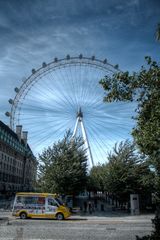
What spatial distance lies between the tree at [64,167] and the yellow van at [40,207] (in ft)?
21.5

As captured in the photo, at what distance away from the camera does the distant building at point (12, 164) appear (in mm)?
90469

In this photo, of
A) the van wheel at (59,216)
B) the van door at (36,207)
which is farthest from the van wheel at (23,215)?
the van wheel at (59,216)

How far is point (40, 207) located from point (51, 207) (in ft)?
4.04

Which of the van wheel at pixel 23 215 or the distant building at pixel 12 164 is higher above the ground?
the distant building at pixel 12 164

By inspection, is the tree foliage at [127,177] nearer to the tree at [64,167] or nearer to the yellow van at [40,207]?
the tree at [64,167]

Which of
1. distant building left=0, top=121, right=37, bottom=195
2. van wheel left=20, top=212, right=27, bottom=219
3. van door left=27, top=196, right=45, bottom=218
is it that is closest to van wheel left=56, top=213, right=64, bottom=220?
van door left=27, top=196, right=45, bottom=218

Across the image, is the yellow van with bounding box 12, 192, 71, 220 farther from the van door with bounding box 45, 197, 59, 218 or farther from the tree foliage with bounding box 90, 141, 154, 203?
the tree foliage with bounding box 90, 141, 154, 203

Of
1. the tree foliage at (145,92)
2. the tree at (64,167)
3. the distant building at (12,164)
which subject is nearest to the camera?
the tree foliage at (145,92)

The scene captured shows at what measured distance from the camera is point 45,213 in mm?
34781

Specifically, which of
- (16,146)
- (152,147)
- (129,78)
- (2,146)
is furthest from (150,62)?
(16,146)

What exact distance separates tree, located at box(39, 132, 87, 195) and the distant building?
36152 mm

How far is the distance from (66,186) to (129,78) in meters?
30.6

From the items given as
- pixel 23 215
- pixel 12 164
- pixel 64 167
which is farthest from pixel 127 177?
pixel 12 164

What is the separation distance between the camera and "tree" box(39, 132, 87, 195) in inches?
1655
